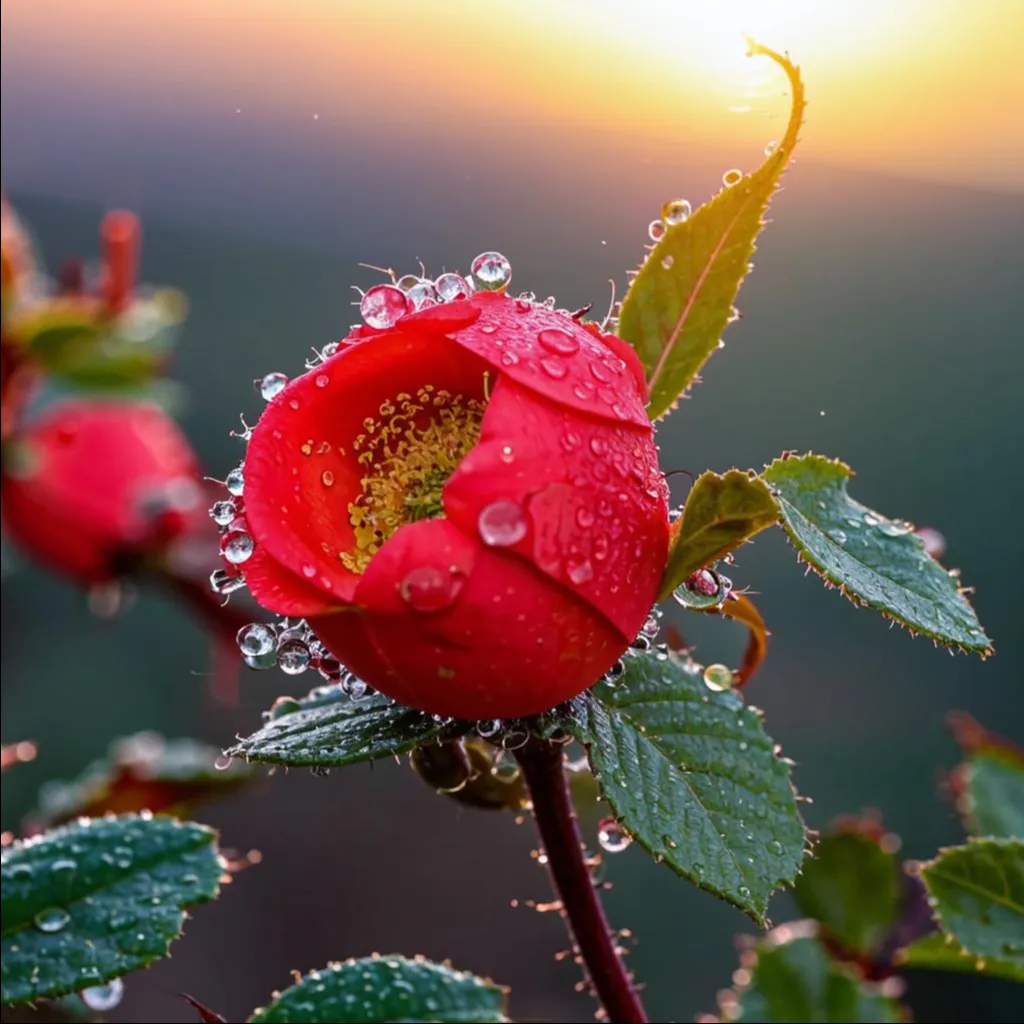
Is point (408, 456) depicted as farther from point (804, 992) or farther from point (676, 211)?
point (804, 992)

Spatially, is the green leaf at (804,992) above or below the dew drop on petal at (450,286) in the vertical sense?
below

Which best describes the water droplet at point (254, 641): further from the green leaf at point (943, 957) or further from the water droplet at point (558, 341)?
the green leaf at point (943, 957)

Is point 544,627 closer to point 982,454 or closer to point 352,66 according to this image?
point 352,66

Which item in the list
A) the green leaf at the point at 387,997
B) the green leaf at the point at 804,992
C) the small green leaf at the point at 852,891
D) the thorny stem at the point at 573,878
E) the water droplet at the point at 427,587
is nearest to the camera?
the water droplet at the point at 427,587

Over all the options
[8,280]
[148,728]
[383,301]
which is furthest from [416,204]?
[148,728]

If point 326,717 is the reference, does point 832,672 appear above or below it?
below

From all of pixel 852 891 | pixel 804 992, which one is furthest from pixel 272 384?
pixel 852 891

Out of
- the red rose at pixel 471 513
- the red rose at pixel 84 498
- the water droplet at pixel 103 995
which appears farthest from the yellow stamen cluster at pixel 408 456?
the red rose at pixel 84 498

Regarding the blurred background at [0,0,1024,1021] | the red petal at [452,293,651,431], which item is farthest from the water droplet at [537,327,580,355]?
the blurred background at [0,0,1024,1021]
